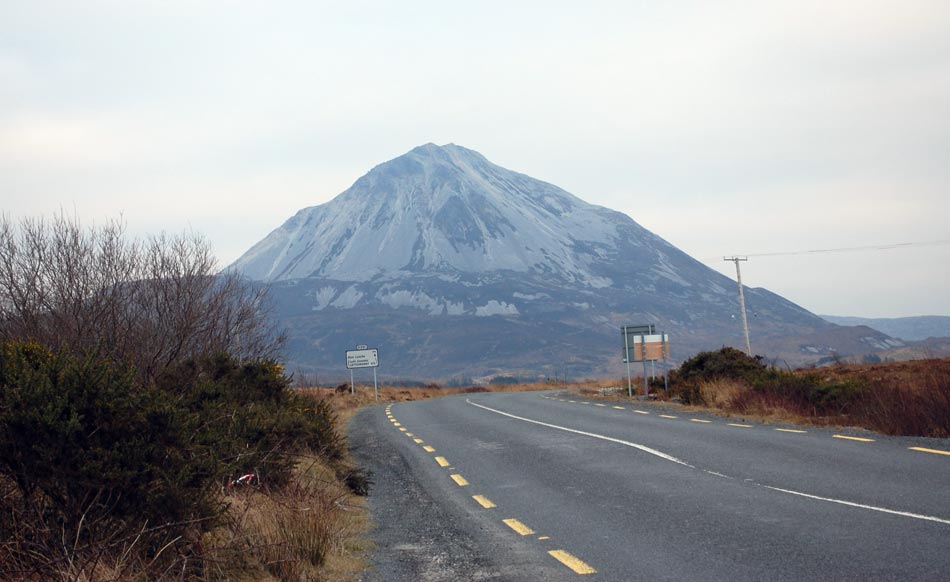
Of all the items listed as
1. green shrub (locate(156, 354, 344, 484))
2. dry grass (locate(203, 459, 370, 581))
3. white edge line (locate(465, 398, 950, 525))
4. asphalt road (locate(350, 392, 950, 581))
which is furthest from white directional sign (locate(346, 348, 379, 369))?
dry grass (locate(203, 459, 370, 581))

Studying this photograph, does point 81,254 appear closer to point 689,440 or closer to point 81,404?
point 689,440

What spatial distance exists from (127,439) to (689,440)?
10356 millimetres

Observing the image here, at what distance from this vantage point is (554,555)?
7.20m

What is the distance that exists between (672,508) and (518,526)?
5.13ft

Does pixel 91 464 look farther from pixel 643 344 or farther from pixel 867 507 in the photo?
pixel 643 344

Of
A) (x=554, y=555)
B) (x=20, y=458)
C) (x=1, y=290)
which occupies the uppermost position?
(x=1, y=290)

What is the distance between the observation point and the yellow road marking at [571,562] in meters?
6.59

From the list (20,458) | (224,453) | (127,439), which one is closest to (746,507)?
(224,453)

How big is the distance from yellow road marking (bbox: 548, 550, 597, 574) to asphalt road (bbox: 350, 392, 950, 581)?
17 mm

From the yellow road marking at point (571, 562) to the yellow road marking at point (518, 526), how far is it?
3.04 ft

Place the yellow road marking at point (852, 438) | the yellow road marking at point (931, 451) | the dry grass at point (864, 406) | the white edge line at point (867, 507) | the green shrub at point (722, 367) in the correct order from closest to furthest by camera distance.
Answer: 1. the white edge line at point (867, 507)
2. the yellow road marking at point (931, 451)
3. the yellow road marking at point (852, 438)
4. the dry grass at point (864, 406)
5. the green shrub at point (722, 367)

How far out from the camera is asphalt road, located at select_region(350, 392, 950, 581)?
257 inches

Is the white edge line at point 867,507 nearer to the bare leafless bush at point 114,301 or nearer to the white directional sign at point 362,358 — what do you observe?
the bare leafless bush at point 114,301

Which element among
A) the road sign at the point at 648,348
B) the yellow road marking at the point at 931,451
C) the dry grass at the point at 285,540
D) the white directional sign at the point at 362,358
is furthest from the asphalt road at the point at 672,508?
the white directional sign at the point at 362,358
